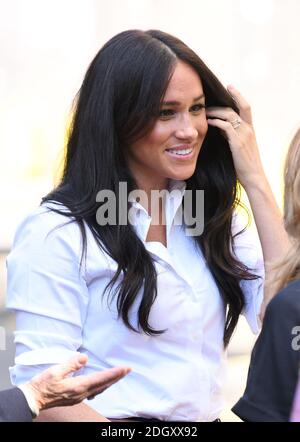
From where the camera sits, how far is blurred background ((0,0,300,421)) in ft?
14.9

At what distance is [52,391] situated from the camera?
1927mm

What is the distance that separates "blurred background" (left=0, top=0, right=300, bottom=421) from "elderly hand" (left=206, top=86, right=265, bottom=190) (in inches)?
74.8

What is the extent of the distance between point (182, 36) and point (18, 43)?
758 mm

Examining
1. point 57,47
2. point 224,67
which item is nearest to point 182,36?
Result: point 224,67

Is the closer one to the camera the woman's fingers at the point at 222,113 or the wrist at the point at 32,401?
the wrist at the point at 32,401

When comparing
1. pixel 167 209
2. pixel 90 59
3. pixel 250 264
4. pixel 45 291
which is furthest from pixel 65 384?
pixel 90 59

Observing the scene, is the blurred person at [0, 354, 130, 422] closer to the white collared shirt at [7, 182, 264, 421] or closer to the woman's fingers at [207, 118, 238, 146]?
the white collared shirt at [7, 182, 264, 421]

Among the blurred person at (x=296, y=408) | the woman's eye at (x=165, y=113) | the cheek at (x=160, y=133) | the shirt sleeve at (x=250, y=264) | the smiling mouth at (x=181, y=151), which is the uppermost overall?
the woman's eye at (x=165, y=113)

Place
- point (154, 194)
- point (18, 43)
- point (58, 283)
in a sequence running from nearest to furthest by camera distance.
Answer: point (58, 283)
point (154, 194)
point (18, 43)

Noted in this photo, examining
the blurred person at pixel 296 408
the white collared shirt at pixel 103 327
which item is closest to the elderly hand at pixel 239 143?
the white collared shirt at pixel 103 327

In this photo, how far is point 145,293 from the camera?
227 centimetres

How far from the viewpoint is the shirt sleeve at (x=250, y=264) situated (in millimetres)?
2500

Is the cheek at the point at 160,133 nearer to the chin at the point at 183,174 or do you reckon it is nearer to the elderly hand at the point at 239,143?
the chin at the point at 183,174

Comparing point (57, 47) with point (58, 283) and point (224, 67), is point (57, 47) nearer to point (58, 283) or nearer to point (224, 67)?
point (224, 67)
